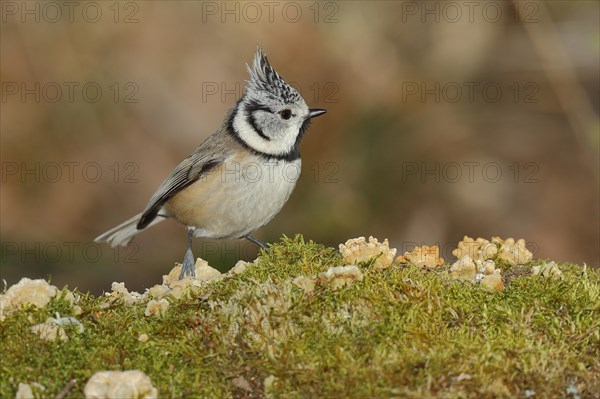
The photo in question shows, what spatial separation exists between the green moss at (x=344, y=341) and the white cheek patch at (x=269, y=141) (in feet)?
7.35

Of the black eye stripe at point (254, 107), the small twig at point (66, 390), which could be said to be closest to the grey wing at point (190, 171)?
the black eye stripe at point (254, 107)

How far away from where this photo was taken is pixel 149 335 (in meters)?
2.38

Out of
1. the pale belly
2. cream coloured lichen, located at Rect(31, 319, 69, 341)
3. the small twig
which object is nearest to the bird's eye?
the pale belly

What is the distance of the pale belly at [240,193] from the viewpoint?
15.6 ft

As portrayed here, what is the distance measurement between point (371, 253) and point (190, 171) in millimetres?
2585

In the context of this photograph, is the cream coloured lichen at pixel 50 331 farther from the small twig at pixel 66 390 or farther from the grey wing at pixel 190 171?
the grey wing at pixel 190 171

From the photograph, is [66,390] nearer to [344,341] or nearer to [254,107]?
[344,341]

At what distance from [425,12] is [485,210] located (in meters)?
2.35

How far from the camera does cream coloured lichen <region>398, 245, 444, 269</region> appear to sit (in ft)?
9.45

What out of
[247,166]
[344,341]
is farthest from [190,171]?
[344,341]

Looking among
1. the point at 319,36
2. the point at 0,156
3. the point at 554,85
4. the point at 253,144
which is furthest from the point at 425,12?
the point at 0,156

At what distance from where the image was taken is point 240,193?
4750 millimetres

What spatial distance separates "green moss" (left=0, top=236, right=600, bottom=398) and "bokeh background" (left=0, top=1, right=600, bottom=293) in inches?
203

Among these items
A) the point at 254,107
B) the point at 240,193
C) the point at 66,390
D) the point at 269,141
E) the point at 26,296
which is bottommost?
the point at 66,390
